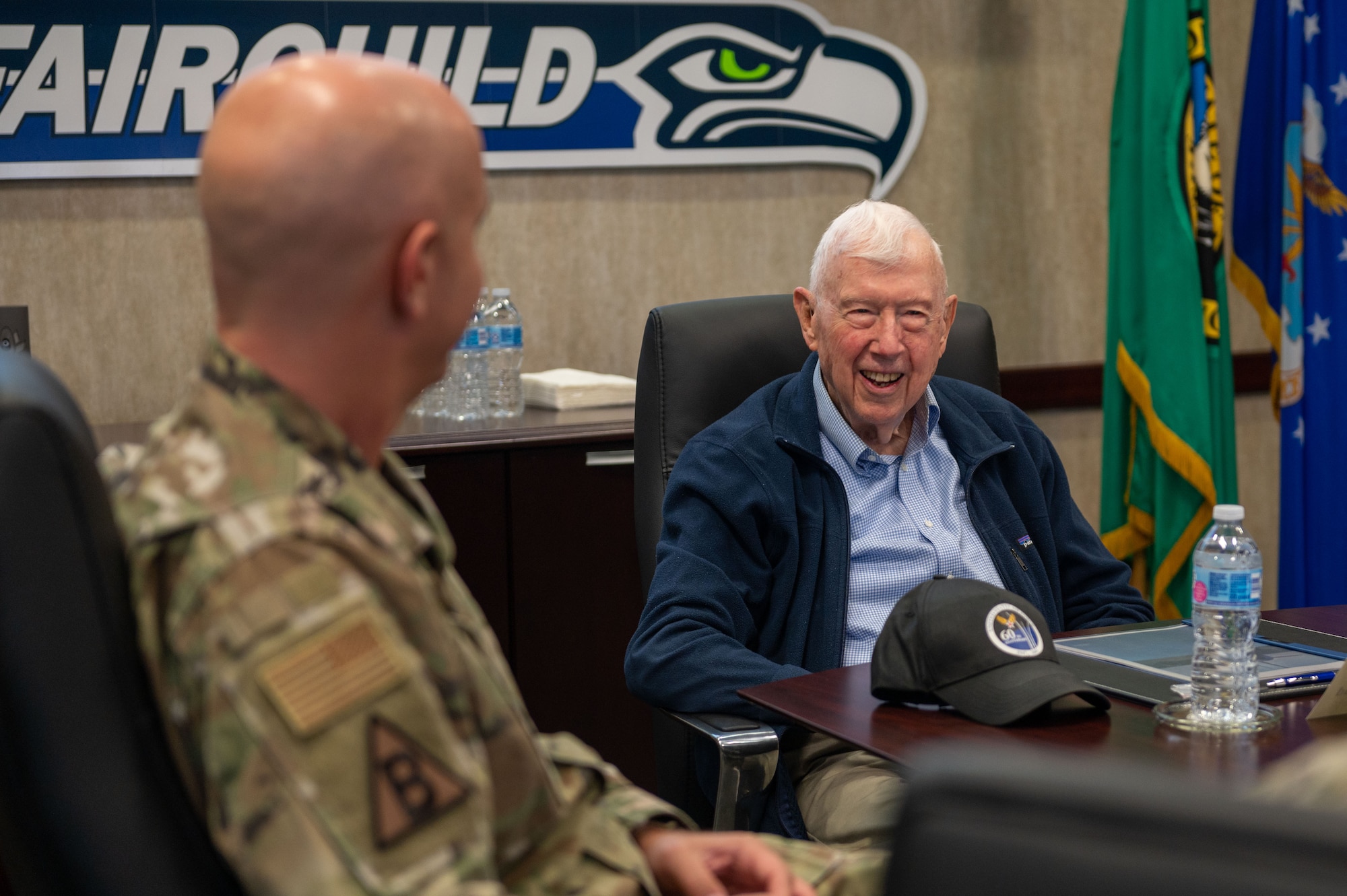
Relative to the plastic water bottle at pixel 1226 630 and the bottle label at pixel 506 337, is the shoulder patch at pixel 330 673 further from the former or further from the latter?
the bottle label at pixel 506 337

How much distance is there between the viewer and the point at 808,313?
2.35 metres

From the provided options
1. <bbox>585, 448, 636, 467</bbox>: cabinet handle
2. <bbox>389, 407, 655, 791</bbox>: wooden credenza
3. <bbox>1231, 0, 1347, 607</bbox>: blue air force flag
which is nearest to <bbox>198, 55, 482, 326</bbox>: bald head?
<bbox>389, 407, 655, 791</bbox>: wooden credenza

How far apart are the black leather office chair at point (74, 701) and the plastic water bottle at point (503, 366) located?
2.38m

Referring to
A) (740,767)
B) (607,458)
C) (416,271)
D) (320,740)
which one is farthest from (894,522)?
(320,740)

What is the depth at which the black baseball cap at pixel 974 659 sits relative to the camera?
144 centimetres

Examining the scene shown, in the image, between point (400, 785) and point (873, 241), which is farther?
point (873, 241)

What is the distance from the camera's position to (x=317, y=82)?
0.91m

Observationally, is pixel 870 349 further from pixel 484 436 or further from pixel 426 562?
pixel 426 562

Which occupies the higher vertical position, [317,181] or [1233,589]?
[317,181]

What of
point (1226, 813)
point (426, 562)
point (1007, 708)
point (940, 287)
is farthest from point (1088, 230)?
point (1226, 813)

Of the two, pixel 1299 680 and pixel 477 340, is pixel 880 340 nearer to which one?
pixel 1299 680

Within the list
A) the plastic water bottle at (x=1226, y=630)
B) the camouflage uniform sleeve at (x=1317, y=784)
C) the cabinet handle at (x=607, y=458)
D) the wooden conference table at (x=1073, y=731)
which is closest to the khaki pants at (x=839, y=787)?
the wooden conference table at (x=1073, y=731)

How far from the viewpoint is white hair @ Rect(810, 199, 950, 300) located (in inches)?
88.6

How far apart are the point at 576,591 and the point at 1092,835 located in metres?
2.57
